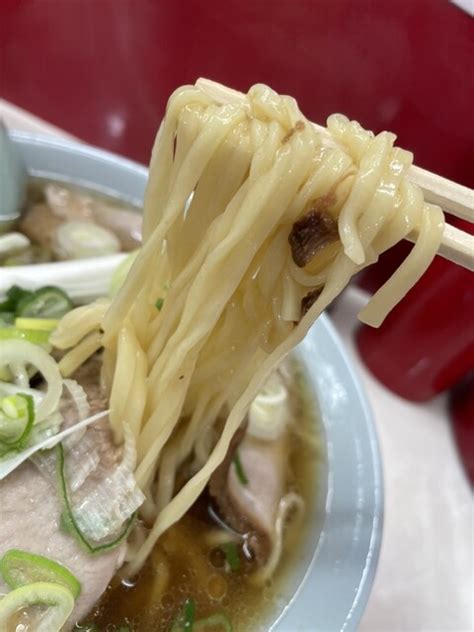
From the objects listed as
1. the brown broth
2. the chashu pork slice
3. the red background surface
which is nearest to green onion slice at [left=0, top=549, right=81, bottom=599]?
the chashu pork slice

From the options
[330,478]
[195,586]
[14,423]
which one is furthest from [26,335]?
[330,478]

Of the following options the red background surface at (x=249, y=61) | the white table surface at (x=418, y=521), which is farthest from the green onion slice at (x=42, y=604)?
the red background surface at (x=249, y=61)

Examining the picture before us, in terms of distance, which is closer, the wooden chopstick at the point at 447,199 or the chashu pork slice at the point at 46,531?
the wooden chopstick at the point at 447,199

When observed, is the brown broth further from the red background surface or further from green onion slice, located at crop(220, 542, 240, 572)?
the red background surface

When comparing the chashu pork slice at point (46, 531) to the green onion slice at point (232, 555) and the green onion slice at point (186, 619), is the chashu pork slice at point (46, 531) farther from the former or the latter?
the green onion slice at point (232, 555)

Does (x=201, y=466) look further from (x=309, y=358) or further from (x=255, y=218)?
(x=255, y=218)

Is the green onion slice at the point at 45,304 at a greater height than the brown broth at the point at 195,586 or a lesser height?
greater

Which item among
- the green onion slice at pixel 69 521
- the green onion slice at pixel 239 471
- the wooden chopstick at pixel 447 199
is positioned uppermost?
the wooden chopstick at pixel 447 199
